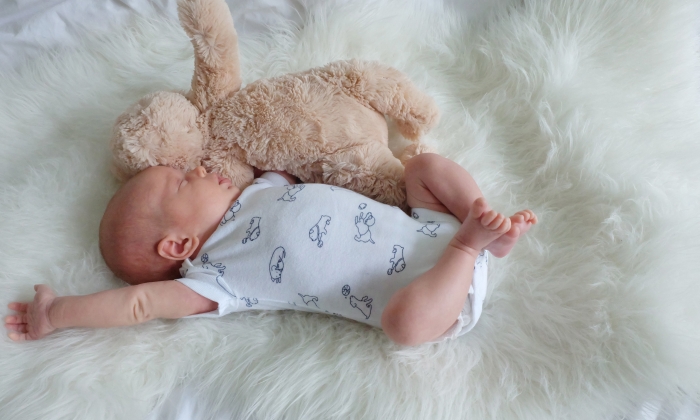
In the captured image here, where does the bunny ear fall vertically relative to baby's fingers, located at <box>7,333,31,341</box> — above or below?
above

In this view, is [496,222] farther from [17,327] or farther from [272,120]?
[17,327]

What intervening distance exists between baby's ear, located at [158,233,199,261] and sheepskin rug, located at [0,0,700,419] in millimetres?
135

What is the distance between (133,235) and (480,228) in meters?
0.64

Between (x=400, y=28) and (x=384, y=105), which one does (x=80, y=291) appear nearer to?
(x=384, y=105)

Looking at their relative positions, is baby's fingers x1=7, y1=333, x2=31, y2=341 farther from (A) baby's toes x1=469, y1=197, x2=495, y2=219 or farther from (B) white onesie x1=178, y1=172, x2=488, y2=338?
(A) baby's toes x1=469, y1=197, x2=495, y2=219

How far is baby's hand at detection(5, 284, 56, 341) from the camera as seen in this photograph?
922mm

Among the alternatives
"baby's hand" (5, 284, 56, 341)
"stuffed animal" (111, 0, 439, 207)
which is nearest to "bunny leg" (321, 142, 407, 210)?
"stuffed animal" (111, 0, 439, 207)

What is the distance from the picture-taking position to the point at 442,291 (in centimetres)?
85

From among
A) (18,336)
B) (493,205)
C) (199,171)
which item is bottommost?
(18,336)

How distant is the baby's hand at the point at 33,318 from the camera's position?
92 centimetres

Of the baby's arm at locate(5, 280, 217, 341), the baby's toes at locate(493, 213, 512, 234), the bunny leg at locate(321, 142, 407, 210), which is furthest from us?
the bunny leg at locate(321, 142, 407, 210)

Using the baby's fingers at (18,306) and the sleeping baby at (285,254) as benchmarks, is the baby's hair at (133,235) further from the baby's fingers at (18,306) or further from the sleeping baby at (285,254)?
the baby's fingers at (18,306)

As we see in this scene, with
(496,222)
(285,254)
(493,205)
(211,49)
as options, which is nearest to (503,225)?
(496,222)

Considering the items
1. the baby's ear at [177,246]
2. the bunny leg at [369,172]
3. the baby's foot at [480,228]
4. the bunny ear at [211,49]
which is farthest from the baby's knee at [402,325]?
the bunny ear at [211,49]
